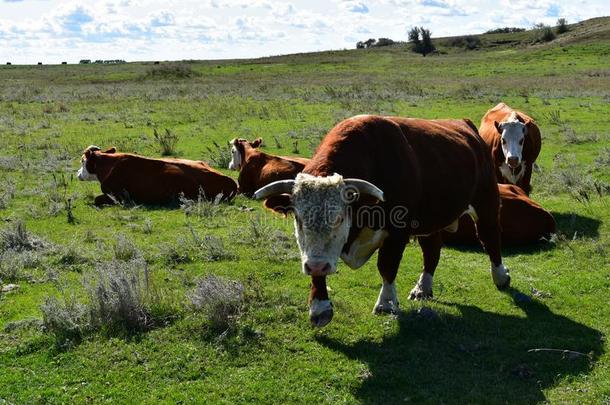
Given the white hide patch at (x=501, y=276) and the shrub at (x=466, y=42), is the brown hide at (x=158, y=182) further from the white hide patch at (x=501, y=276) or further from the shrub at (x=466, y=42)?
the shrub at (x=466, y=42)

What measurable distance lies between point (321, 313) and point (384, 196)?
1.27 meters

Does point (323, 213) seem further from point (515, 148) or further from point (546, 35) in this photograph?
point (546, 35)

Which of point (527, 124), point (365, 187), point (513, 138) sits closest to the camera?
point (365, 187)

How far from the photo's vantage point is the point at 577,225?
1034cm

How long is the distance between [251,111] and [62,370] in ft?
79.0

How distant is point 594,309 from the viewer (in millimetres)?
7051

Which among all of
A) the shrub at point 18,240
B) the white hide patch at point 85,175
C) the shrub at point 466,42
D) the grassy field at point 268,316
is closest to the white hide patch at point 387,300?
the grassy field at point 268,316

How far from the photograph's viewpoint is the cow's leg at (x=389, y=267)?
21.0 feet

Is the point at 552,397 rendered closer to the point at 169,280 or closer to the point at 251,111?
the point at 169,280

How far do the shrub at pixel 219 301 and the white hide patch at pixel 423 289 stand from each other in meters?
2.08

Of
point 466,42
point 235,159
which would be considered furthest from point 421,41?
point 235,159

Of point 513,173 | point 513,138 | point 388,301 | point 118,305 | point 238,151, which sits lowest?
point 388,301

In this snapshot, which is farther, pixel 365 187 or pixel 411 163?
pixel 411 163

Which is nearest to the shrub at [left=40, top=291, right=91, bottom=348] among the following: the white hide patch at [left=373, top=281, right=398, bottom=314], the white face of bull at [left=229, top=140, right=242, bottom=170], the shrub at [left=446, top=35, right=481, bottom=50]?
the white hide patch at [left=373, top=281, right=398, bottom=314]
